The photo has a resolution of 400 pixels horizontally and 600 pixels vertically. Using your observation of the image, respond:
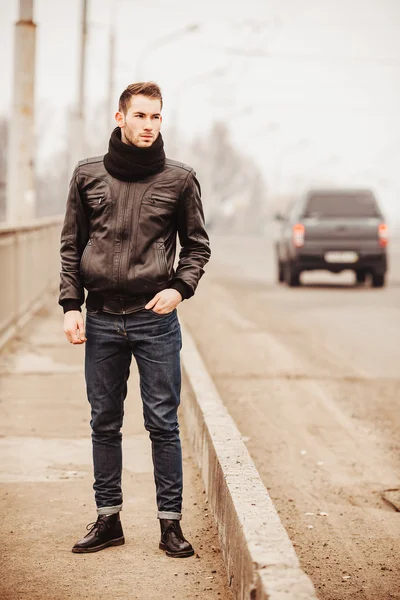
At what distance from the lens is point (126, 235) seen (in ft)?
14.7

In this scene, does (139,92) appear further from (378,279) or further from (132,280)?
(378,279)

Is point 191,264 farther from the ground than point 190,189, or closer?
closer

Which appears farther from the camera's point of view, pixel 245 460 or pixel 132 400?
pixel 132 400

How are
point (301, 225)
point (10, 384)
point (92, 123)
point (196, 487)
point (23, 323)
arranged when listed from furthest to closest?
1. point (92, 123)
2. point (301, 225)
3. point (23, 323)
4. point (10, 384)
5. point (196, 487)

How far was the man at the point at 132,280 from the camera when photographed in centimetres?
448

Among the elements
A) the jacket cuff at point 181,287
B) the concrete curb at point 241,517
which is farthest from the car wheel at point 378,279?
the jacket cuff at point 181,287

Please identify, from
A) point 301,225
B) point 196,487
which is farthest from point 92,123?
point 196,487

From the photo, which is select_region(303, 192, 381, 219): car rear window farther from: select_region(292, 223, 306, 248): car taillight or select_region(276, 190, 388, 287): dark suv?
select_region(292, 223, 306, 248): car taillight

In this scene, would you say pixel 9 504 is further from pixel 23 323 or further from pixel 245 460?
pixel 23 323

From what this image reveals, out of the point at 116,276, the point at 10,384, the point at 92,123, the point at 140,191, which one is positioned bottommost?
the point at 92,123

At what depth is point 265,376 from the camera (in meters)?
9.90

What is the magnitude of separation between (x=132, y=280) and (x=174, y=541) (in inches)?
44.7

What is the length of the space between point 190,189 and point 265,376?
5.49 meters

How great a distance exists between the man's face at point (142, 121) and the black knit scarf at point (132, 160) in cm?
3
